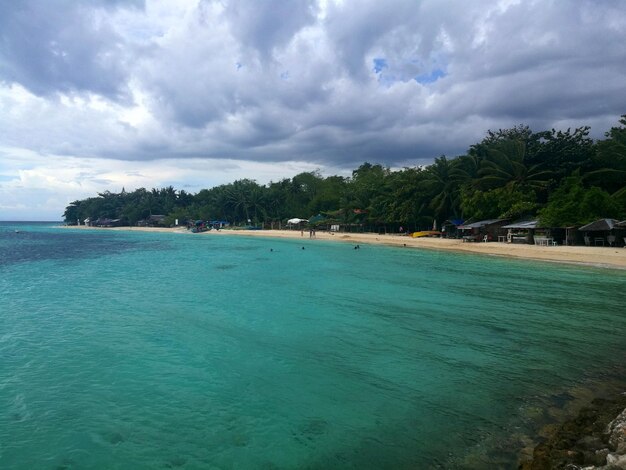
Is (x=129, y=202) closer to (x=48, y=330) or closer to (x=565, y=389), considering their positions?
(x=48, y=330)

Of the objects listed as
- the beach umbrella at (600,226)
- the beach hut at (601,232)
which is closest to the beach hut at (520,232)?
the beach hut at (601,232)

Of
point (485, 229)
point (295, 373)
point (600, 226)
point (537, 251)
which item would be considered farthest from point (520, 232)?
point (295, 373)

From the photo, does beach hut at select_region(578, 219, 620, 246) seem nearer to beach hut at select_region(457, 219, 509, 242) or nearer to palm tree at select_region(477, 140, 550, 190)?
beach hut at select_region(457, 219, 509, 242)

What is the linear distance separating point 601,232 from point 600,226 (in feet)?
8.94

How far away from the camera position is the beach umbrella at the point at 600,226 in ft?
81.9

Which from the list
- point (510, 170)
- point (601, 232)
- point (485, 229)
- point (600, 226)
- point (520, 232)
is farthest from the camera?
point (510, 170)

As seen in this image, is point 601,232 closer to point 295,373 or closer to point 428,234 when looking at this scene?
point 428,234

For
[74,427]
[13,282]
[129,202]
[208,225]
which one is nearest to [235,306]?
[74,427]

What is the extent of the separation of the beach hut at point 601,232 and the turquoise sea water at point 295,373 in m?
11.6

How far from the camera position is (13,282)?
64.2 feet

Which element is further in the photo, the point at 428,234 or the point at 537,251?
the point at 428,234

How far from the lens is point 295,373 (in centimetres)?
770

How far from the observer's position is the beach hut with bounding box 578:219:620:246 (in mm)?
25172

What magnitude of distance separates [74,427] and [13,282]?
17681 mm
